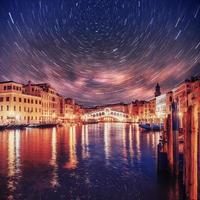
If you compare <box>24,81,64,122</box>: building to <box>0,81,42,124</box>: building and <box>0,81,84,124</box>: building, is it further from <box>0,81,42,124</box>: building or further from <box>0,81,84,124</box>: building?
<box>0,81,42,124</box>: building

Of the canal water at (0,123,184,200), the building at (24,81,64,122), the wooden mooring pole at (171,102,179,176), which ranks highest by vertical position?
the building at (24,81,64,122)

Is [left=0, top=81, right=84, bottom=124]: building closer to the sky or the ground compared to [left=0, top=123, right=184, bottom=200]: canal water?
closer to the sky

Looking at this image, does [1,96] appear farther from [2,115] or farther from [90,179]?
[90,179]

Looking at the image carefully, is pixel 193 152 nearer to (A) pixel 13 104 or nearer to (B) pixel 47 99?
(A) pixel 13 104

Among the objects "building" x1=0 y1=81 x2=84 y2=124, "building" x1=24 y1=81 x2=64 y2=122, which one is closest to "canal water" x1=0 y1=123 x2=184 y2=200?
"building" x1=0 y1=81 x2=84 y2=124

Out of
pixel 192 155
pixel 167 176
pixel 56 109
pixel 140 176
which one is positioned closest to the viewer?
pixel 192 155

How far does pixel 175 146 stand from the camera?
12.7 meters

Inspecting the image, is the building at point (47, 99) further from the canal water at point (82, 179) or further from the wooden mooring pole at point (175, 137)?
the wooden mooring pole at point (175, 137)

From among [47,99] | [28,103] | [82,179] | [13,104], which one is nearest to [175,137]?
[82,179]

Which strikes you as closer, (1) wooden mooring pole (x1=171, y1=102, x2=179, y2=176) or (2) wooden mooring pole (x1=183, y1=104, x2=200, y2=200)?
(2) wooden mooring pole (x1=183, y1=104, x2=200, y2=200)

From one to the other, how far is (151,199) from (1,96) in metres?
70.9

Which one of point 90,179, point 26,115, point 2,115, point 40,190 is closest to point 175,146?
point 90,179

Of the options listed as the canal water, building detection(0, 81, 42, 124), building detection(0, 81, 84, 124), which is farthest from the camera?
building detection(0, 81, 84, 124)

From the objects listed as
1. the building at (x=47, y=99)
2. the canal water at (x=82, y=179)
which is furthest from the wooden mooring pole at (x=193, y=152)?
the building at (x=47, y=99)
